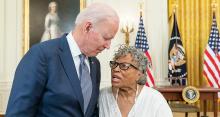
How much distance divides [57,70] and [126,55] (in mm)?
799

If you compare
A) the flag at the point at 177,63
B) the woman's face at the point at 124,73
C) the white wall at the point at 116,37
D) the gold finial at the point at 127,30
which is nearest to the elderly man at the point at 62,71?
the woman's face at the point at 124,73

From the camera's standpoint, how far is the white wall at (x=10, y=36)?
923 centimetres

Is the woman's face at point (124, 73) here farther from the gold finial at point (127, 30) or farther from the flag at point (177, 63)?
the gold finial at point (127, 30)

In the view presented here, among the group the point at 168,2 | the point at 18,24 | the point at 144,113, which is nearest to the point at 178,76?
the point at 168,2

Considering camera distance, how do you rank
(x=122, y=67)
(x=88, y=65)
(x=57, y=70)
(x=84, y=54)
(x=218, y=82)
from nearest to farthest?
(x=57, y=70)
(x=84, y=54)
(x=88, y=65)
(x=122, y=67)
(x=218, y=82)

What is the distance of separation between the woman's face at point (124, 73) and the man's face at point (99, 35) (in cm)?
58

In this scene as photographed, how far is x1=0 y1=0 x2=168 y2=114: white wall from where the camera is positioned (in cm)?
911

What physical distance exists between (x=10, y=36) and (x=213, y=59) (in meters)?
5.22

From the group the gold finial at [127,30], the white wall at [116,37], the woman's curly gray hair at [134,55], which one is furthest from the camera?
the white wall at [116,37]

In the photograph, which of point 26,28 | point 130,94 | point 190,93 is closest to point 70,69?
point 130,94

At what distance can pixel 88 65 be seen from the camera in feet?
7.41

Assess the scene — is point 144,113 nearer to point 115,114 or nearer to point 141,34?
point 115,114

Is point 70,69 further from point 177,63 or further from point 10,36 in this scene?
point 10,36

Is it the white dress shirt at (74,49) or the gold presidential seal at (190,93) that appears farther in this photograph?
the gold presidential seal at (190,93)
